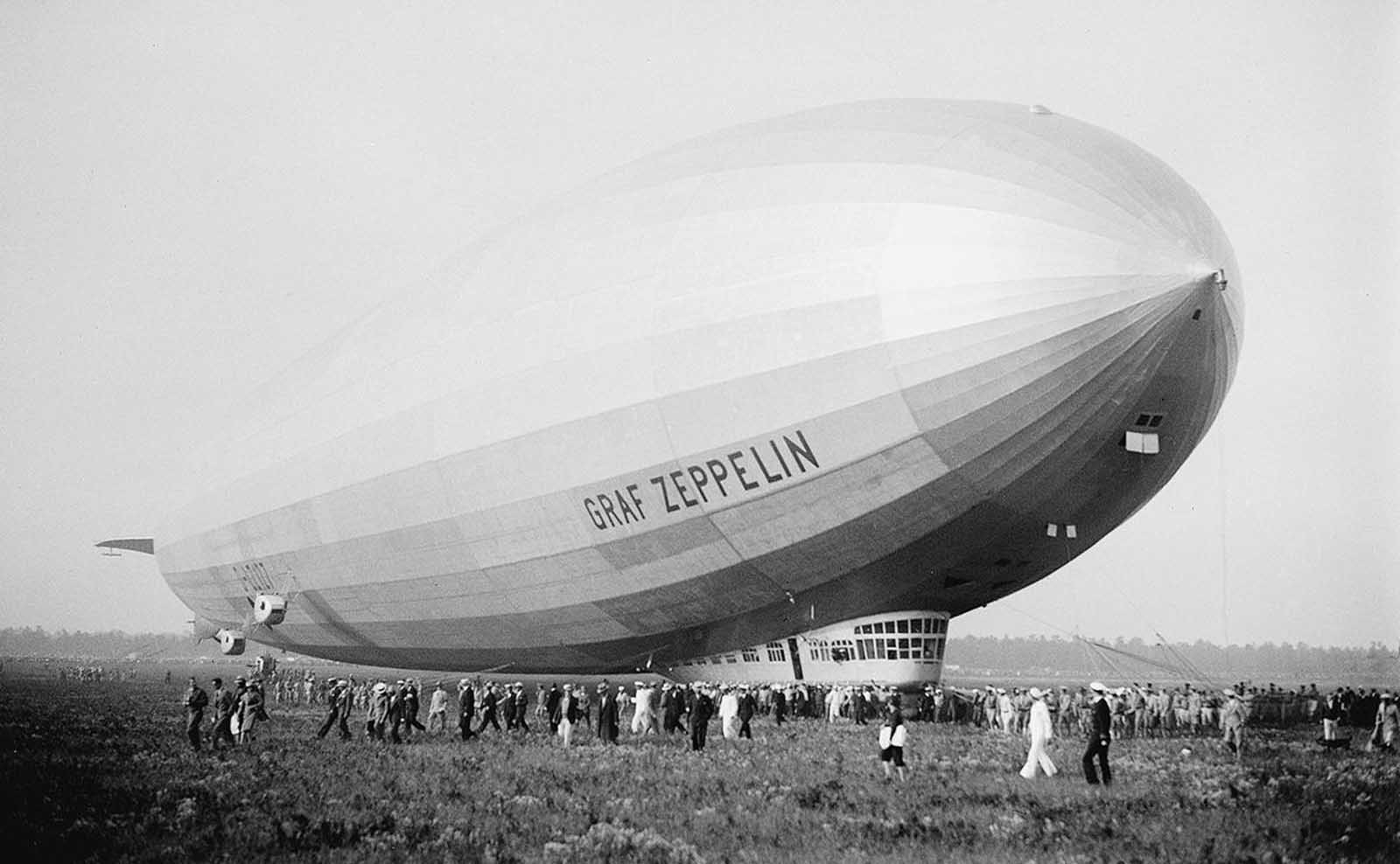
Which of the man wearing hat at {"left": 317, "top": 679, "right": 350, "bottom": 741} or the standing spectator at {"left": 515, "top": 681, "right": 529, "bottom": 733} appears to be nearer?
the man wearing hat at {"left": 317, "top": 679, "right": 350, "bottom": 741}

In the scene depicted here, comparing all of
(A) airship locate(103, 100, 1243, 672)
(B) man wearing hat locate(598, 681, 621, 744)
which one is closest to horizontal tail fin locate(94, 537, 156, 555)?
(A) airship locate(103, 100, 1243, 672)

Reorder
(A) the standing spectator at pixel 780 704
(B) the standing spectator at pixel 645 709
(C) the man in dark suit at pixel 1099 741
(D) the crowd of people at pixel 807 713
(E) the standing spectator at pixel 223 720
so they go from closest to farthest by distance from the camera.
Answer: (C) the man in dark suit at pixel 1099 741
(D) the crowd of people at pixel 807 713
(E) the standing spectator at pixel 223 720
(B) the standing spectator at pixel 645 709
(A) the standing spectator at pixel 780 704

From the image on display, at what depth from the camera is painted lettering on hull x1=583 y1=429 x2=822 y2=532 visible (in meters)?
16.8

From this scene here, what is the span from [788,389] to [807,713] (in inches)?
462

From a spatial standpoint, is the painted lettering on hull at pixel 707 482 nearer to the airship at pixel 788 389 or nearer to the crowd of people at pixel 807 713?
the airship at pixel 788 389

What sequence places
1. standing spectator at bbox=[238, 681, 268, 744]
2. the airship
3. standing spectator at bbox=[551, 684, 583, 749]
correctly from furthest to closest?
standing spectator at bbox=[551, 684, 583, 749] → standing spectator at bbox=[238, 681, 268, 744] → the airship

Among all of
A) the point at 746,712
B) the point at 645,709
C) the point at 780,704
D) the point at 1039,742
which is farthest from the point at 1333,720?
the point at 645,709

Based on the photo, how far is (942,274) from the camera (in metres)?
15.7

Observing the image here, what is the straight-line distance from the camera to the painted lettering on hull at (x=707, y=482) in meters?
16.8

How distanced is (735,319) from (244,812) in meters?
9.65

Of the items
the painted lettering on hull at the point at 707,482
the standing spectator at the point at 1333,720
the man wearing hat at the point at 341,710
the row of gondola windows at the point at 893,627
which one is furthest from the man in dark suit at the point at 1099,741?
the man wearing hat at the point at 341,710

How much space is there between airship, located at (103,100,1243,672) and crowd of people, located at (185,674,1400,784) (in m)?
1.69

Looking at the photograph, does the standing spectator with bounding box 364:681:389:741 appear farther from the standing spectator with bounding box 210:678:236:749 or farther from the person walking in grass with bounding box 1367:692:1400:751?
the person walking in grass with bounding box 1367:692:1400:751

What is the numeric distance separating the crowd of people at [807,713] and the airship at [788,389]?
1.69 meters
